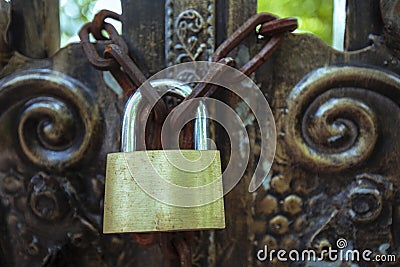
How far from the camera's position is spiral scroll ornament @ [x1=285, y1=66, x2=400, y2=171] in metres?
0.70

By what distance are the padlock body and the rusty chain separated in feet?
0.29

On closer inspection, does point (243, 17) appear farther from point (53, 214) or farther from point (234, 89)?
point (53, 214)

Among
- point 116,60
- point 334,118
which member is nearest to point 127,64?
point 116,60

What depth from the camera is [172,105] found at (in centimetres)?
71

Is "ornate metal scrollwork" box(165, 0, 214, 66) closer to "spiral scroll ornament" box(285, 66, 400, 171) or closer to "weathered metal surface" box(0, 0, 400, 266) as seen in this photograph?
"weathered metal surface" box(0, 0, 400, 266)

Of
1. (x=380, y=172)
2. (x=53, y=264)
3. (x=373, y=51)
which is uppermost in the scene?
(x=373, y=51)

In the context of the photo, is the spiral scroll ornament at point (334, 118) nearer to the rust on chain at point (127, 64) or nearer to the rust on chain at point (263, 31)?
the rust on chain at point (263, 31)

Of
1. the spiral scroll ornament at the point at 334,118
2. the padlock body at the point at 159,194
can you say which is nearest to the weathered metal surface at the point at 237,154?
the spiral scroll ornament at the point at 334,118

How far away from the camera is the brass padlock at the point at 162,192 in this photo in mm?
572

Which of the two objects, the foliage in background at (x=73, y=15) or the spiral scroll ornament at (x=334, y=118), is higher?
the foliage in background at (x=73, y=15)

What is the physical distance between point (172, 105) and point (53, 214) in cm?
21

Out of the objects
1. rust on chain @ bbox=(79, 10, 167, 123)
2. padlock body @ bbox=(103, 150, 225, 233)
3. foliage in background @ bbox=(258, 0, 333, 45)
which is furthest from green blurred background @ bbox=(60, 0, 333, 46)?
padlock body @ bbox=(103, 150, 225, 233)

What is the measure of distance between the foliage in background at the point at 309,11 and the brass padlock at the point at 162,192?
33cm

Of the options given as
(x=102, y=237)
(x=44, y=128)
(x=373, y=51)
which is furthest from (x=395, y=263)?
(x=44, y=128)
